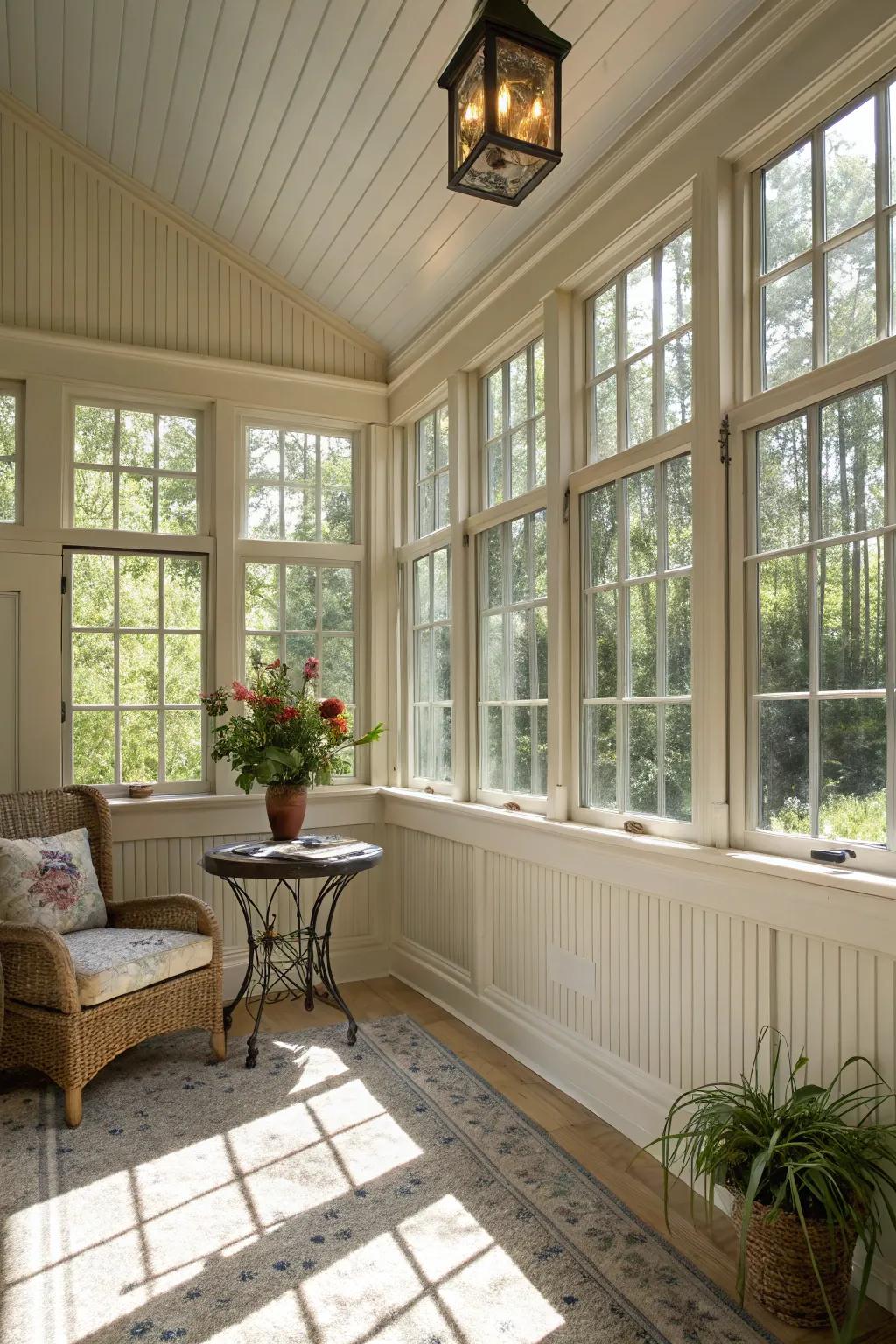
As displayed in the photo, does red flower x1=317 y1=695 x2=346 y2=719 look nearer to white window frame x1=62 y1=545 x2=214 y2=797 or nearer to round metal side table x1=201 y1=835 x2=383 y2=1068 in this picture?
round metal side table x1=201 y1=835 x2=383 y2=1068

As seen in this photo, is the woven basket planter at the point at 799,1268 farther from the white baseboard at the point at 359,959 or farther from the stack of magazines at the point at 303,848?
the white baseboard at the point at 359,959

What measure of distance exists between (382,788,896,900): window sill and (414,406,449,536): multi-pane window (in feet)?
4.50

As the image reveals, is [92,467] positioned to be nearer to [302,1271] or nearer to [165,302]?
[165,302]

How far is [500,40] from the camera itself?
1.78 meters

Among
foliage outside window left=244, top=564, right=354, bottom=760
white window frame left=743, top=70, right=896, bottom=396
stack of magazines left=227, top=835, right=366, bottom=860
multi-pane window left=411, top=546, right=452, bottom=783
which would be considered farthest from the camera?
foliage outside window left=244, top=564, right=354, bottom=760

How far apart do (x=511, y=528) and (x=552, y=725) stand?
879 mm

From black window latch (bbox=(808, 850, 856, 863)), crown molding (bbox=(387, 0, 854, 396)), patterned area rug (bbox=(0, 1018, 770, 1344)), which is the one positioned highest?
crown molding (bbox=(387, 0, 854, 396))

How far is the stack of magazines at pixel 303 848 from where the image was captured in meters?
3.44

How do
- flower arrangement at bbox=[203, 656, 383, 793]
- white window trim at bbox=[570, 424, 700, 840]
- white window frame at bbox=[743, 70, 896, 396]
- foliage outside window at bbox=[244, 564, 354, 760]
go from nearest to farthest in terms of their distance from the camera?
white window frame at bbox=[743, 70, 896, 396]
white window trim at bbox=[570, 424, 700, 840]
flower arrangement at bbox=[203, 656, 383, 793]
foliage outside window at bbox=[244, 564, 354, 760]

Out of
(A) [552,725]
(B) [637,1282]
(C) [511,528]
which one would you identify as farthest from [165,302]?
(B) [637,1282]

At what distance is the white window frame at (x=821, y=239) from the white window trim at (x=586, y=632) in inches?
14.5

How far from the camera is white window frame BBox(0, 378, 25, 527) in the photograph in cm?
398

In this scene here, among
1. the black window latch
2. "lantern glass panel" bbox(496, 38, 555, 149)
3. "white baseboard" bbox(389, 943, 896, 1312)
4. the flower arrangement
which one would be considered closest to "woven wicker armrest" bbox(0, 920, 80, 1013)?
the flower arrangement

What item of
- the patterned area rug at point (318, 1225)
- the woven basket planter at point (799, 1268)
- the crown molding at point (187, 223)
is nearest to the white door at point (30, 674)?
the patterned area rug at point (318, 1225)
